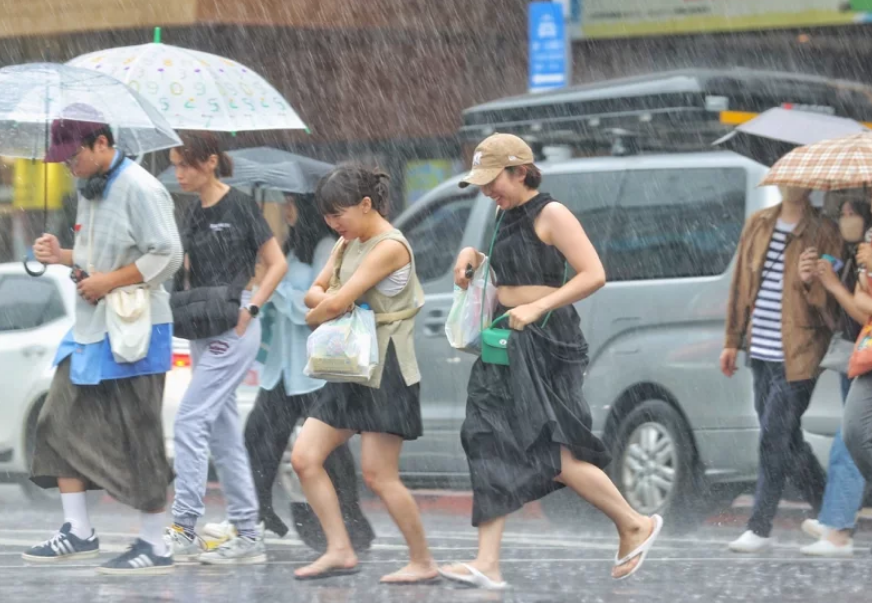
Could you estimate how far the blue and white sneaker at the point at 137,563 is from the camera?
695cm

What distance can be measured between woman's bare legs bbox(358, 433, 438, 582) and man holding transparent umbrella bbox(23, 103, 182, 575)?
0.88 m

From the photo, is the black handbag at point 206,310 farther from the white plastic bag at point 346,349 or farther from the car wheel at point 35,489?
the car wheel at point 35,489

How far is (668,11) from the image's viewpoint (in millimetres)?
16766

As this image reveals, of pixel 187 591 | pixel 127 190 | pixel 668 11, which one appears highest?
pixel 668 11

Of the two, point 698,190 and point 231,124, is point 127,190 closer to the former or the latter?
point 231,124

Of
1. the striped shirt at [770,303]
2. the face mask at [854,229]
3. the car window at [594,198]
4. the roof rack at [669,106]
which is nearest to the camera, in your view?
the face mask at [854,229]

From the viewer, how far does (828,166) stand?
311 inches

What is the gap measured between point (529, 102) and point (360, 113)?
22.3 ft

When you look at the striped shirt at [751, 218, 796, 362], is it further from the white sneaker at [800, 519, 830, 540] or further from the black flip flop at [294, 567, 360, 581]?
the black flip flop at [294, 567, 360, 581]

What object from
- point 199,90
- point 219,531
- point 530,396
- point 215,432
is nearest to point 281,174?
point 199,90

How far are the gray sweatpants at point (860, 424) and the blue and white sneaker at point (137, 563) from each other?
280 centimetres

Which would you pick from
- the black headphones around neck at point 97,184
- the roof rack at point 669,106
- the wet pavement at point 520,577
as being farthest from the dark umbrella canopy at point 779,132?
the black headphones around neck at point 97,184

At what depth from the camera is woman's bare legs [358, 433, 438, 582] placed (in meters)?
6.77

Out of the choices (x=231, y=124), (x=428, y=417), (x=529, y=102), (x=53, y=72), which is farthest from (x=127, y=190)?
(x=529, y=102)
